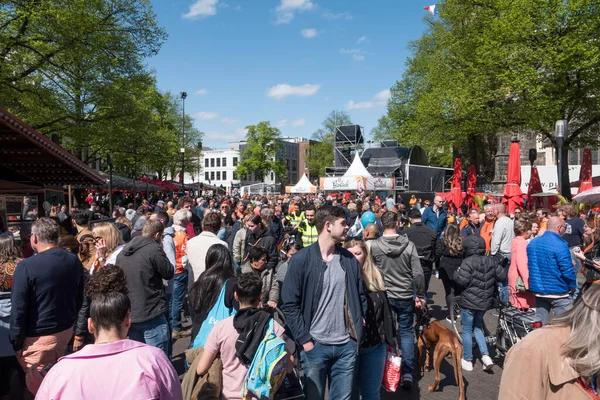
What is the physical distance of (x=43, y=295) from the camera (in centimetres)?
374

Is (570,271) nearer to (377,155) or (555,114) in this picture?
(555,114)

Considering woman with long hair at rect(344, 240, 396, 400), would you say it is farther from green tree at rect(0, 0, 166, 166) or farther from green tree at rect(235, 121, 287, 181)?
green tree at rect(235, 121, 287, 181)

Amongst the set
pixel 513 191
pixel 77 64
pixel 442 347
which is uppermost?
pixel 77 64

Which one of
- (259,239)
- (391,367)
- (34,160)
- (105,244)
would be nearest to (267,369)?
(391,367)

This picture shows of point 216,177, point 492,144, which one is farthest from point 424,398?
point 216,177

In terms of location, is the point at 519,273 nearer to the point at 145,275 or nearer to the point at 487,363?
the point at 487,363

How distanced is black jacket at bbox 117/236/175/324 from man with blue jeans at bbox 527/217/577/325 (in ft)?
14.0

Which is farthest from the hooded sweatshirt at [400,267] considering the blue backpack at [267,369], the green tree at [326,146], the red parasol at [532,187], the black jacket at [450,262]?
the green tree at [326,146]

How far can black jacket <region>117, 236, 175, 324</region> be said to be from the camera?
4238 millimetres

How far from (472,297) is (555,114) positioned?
59.0ft

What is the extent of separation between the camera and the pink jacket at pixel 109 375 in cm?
183

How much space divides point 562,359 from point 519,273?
4487 millimetres

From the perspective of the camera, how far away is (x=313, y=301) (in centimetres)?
339

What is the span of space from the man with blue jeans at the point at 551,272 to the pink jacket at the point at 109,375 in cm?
490
